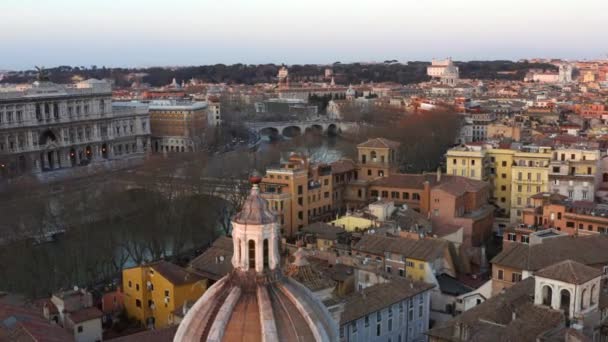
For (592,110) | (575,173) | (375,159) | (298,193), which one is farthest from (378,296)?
(592,110)

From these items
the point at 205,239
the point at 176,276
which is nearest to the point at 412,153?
the point at 205,239

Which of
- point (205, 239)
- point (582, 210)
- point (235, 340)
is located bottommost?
point (205, 239)

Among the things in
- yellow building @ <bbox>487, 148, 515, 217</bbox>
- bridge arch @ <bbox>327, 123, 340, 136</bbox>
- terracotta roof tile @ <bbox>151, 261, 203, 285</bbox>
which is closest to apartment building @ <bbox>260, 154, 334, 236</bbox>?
yellow building @ <bbox>487, 148, 515, 217</bbox>

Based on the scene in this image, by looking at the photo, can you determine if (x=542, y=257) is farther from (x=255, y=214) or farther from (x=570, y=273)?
(x=255, y=214)

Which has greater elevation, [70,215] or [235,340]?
[235,340]

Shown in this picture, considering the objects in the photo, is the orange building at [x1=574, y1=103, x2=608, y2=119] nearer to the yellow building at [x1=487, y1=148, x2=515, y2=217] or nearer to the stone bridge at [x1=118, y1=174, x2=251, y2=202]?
the yellow building at [x1=487, y1=148, x2=515, y2=217]

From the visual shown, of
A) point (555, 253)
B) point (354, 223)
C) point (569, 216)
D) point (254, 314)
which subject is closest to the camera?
point (254, 314)

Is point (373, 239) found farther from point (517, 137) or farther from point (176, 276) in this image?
point (517, 137)

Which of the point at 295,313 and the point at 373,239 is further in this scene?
the point at 373,239
